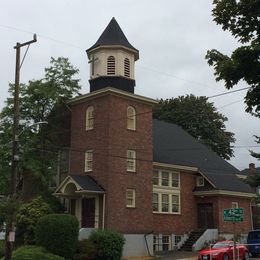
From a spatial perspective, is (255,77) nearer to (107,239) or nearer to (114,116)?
(107,239)

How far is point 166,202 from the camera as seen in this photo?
41656 millimetres

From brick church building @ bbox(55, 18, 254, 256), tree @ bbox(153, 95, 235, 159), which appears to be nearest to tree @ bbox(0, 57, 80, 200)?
brick church building @ bbox(55, 18, 254, 256)

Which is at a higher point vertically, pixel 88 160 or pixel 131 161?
pixel 88 160

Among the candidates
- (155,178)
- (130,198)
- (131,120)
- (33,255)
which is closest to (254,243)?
(155,178)

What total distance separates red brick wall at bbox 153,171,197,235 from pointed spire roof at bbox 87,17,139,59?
11.3 meters

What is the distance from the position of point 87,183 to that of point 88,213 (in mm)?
2578

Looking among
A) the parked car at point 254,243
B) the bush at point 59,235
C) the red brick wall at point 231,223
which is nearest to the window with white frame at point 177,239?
the red brick wall at point 231,223

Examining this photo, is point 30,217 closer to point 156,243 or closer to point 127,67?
point 156,243

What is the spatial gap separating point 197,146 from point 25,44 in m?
24.9

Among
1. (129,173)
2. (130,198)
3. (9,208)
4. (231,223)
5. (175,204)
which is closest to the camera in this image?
(9,208)

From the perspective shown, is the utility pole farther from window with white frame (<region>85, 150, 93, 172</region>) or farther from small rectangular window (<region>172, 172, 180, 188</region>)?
small rectangular window (<region>172, 172, 180, 188</region>)

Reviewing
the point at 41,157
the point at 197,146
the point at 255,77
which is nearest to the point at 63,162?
the point at 41,157

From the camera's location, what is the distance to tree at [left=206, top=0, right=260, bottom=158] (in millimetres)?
11984

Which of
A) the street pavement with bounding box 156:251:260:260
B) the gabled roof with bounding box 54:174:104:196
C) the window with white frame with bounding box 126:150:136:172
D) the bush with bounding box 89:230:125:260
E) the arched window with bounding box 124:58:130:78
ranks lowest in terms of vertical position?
the street pavement with bounding box 156:251:260:260
